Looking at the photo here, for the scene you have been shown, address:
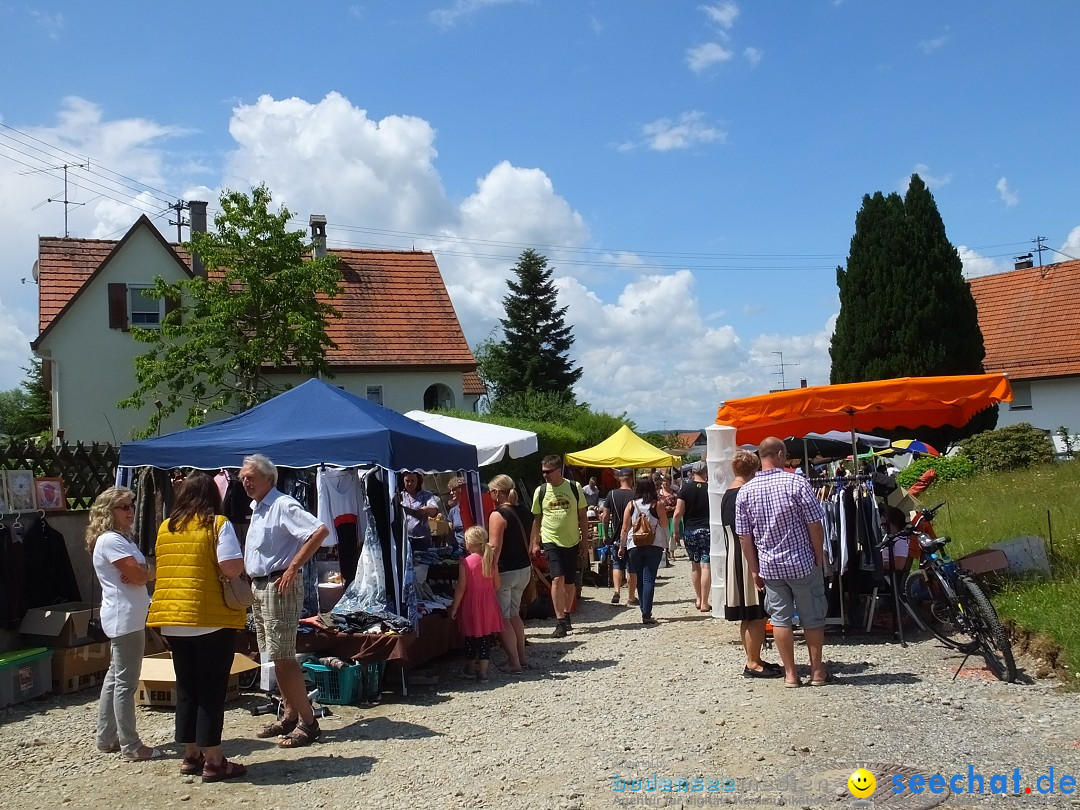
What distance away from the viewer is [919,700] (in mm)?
6836

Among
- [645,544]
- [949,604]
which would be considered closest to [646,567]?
[645,544]

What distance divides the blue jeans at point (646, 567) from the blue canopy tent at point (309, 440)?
2.62 metres

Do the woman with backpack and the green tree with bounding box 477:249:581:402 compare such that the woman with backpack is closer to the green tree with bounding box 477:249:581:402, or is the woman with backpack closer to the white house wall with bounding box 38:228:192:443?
the white house wall with bounding box 38:228:192:443

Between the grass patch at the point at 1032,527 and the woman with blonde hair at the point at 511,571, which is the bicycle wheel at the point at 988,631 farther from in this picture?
the woman with blonde hair at the point at 511,571

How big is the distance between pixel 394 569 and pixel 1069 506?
9068 millimetres

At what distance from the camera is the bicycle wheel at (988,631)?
7156 millimetres

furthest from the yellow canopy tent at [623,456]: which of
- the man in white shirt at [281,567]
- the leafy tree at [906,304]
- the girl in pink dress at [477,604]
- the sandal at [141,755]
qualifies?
the sandal at [141,755]

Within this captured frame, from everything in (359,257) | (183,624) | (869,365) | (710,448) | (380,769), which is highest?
(359,257)

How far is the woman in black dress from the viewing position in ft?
26.1

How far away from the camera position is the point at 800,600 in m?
7.38

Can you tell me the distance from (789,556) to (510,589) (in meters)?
2.83

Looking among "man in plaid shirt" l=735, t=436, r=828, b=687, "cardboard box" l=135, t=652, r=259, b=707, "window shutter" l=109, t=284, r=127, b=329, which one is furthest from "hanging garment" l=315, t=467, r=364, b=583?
"window shutter" l=109, t=284, r=127, b=329

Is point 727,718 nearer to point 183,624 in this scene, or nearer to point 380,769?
point 380,769

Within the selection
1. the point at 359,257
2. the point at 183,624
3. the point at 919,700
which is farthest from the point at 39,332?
the point at 919,700
